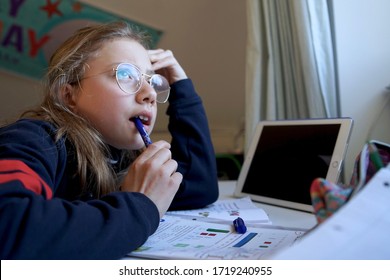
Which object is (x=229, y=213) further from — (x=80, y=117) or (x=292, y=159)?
(x=80, y=117)

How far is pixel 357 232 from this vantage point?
35cm

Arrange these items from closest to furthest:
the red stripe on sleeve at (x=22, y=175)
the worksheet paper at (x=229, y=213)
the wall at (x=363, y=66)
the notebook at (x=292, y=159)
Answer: the red stripe on sleeve at (x=22, y=175)
the worksheet paper at (x=229, y=213)
the notebook at (x=292, y=159)
the wall at (x=363, y=66)

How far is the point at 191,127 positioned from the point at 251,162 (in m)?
0.20

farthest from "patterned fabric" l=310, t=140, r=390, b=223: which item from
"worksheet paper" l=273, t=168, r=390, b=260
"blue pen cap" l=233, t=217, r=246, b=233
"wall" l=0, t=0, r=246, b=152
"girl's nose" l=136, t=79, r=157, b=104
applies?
"wall" l=0, t=0, r=246, b=152

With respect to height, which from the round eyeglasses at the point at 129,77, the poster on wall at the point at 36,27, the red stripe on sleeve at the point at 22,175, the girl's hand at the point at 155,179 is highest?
the poster on wall at the point at 36,27

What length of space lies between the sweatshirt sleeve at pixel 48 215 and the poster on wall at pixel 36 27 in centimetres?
116

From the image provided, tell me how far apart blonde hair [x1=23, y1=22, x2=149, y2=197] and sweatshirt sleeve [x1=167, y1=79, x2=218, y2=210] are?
0.17 meters

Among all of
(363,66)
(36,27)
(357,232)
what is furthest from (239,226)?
(36,27)

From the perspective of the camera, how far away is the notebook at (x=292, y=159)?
2.68 ft

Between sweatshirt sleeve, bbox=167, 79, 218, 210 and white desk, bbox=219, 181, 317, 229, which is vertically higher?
sweatshirt sleeve, bbox=167, 79, 218, 210

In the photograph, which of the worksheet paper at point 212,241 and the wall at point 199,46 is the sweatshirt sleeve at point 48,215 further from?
the wall at point 199,46

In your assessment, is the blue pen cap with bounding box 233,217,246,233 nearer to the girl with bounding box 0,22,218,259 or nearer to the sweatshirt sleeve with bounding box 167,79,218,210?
the girl with bounding box 0,22,218,259

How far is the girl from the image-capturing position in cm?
44

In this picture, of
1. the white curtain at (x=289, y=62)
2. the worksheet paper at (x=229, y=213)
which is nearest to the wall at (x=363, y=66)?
the white curtain at (x=289, y=62)
